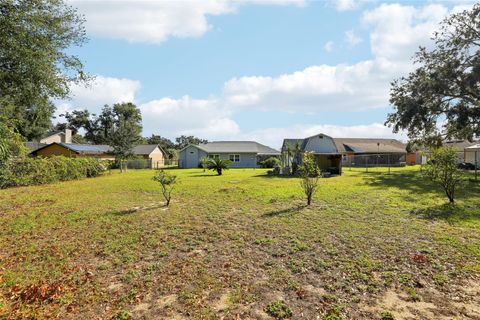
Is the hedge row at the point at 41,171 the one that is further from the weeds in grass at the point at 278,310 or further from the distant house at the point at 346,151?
the distant house at the point at 346,151

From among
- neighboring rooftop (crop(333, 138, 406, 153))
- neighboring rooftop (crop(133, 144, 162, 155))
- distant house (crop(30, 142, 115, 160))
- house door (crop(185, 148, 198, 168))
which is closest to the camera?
distant house (crop(30, 142, 115, 160))

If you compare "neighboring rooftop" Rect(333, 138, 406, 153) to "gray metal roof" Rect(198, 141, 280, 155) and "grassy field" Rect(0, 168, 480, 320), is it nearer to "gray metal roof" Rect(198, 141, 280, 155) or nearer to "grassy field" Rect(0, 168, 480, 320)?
"gray metal roof" Rect(198, 141, 280, 155)

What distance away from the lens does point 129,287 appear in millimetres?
4797

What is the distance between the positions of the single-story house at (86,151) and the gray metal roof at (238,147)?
8883 mm

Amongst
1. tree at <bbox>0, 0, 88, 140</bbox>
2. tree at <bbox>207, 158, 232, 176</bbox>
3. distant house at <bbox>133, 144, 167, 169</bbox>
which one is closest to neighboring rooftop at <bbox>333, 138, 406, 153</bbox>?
tree at <bbox>207, 158, 232, 176</bbox>

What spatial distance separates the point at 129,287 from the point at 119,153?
29.9 metres

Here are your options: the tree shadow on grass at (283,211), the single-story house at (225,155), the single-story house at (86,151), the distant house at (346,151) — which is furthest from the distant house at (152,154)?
the tree shadow on grass at (283,211)

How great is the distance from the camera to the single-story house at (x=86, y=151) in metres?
34.3

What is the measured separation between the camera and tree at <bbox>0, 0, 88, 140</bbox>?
8258 mm

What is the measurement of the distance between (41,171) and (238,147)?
86.0 feet

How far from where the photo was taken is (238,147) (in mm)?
41781

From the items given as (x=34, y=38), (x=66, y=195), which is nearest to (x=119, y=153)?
(x=66, y=195)

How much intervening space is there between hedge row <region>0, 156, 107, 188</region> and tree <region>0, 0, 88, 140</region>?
329 inches

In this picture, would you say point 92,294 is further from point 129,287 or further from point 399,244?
point 399,244
